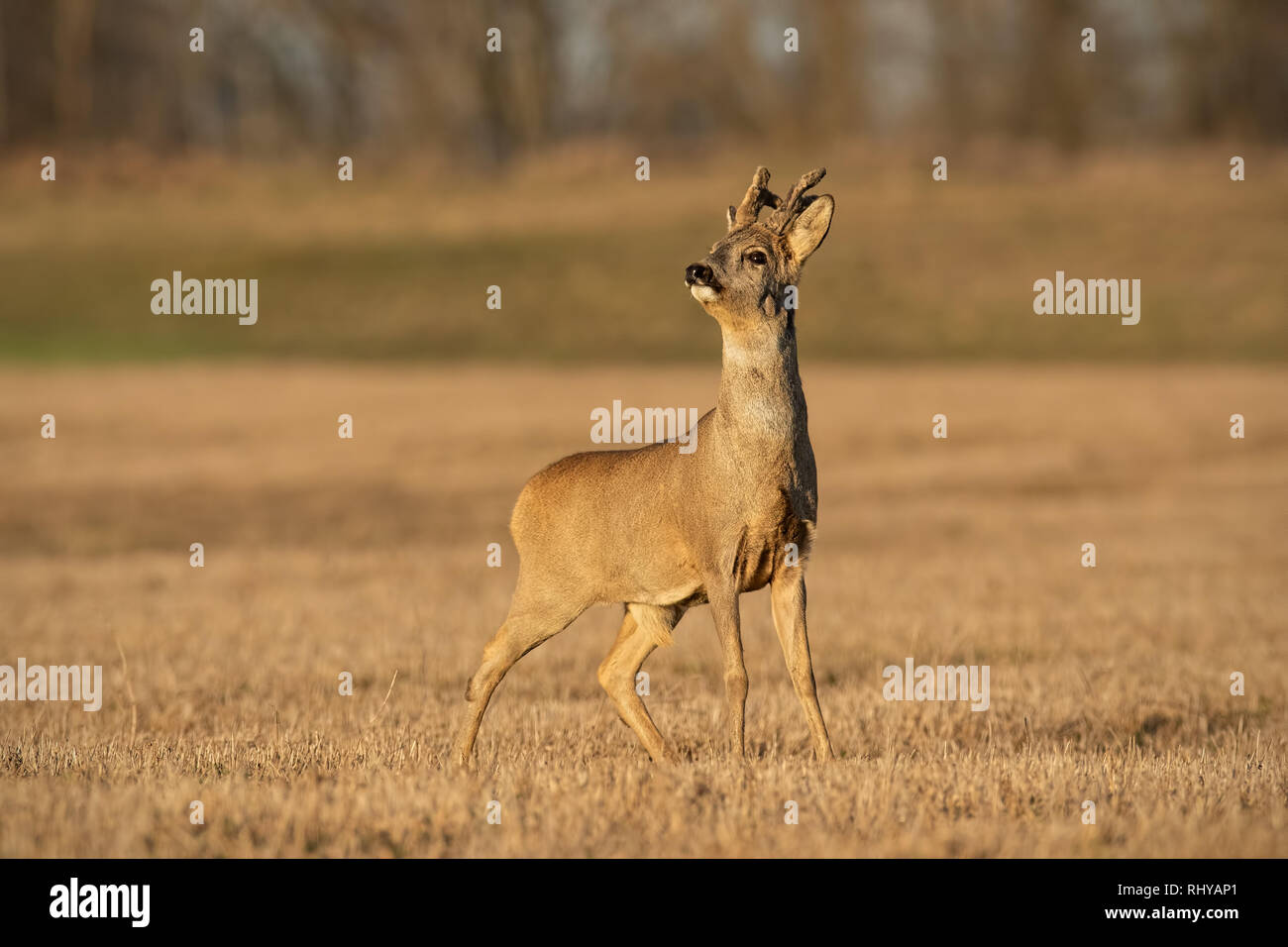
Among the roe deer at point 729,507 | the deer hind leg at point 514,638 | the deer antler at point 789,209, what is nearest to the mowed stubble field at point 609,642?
the deer hind leg at point 514,638

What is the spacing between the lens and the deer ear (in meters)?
7.63

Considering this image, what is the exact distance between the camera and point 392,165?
5953cm

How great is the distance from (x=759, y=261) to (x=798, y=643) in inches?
71.8

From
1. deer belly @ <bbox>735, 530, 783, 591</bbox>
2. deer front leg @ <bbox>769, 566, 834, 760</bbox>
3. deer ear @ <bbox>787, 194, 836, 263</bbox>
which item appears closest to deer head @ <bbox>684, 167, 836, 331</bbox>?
deer ear @ <bbox>787, 194, 836, 263</bbox>

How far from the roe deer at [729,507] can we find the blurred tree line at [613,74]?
54.6m

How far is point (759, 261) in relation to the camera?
750cm

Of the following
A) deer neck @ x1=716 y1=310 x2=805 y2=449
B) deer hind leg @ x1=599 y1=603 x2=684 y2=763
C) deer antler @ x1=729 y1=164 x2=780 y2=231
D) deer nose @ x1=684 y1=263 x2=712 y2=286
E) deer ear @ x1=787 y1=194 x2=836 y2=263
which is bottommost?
deer hind leg @ x1=599 y1=603 x2=684 y2=763

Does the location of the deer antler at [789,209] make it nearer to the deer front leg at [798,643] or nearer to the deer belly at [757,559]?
the deer belly at [757,559]

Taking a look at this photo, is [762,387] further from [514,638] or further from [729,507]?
[514,638]

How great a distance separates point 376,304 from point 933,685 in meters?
39.8

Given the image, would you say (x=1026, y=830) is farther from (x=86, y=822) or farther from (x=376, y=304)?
(x=376, y=304)

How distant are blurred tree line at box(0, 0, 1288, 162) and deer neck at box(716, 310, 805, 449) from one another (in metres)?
54.7

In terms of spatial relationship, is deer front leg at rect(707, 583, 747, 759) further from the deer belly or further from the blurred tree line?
the blurred tree line

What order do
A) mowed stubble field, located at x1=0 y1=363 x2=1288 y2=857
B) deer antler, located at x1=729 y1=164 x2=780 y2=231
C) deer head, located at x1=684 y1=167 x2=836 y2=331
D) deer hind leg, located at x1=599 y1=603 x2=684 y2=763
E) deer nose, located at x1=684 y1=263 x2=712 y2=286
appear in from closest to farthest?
mowed stubble field, located at x1=0 y1=363 x2=1288 y2=857
deer nose, located at x1=684 y1=263 x2=712 y2=286
deer head, located at x1=684 y1=167 x2=836 y2=331
deer antler, located at x1=729 y1=164 x2=780 y2=231
deer hind leg, located at x1=599 y1=603 x2=684 y2=763
